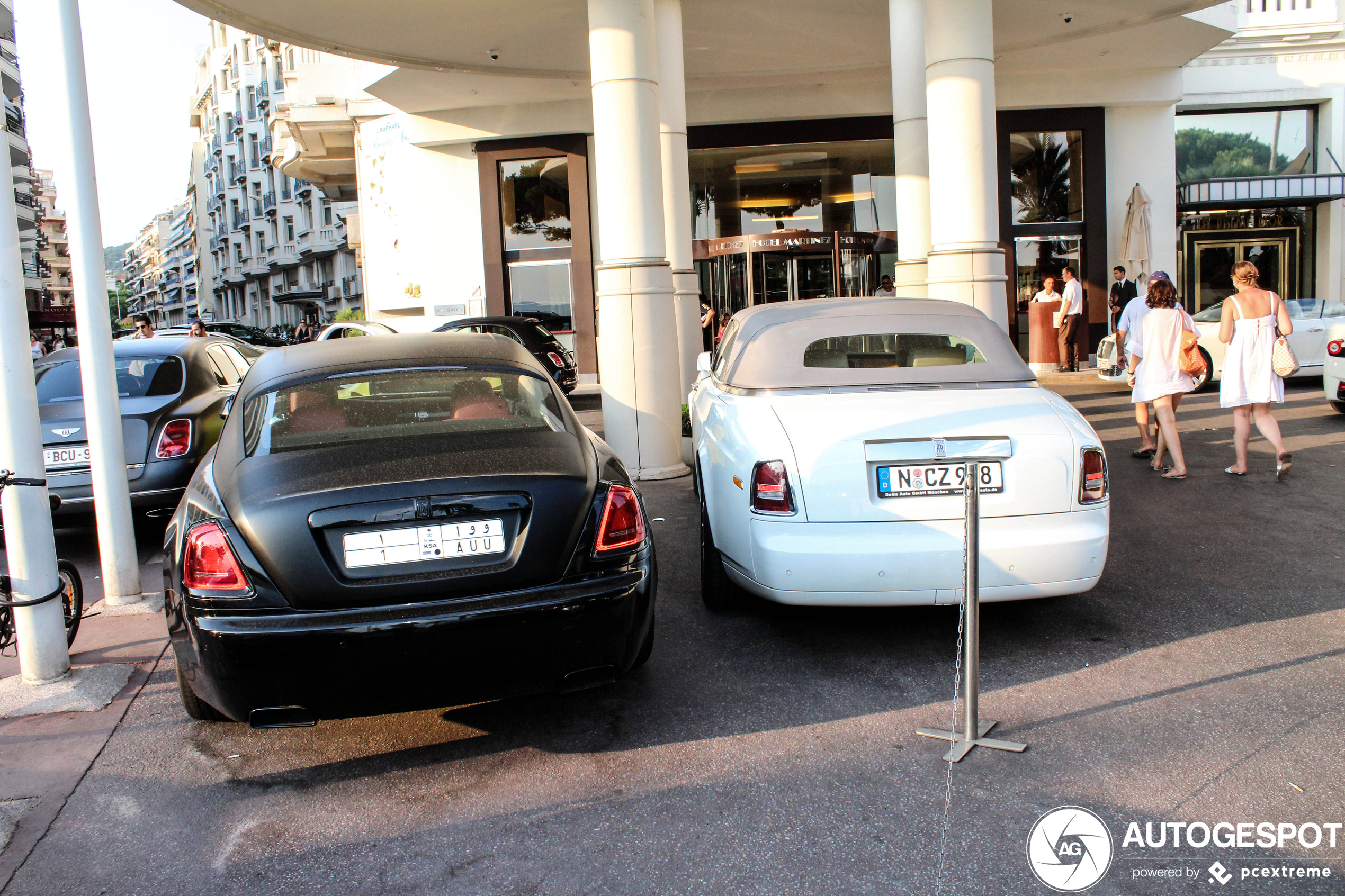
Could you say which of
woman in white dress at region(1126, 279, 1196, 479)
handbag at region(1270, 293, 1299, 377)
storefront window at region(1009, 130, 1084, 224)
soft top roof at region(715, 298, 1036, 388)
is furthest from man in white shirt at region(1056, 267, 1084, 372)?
soft top roof at region(715, 298, 1036, 388)

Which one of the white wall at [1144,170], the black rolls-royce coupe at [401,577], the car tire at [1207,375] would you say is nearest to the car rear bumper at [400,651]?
the black rolls-royce coupe at [401,577]

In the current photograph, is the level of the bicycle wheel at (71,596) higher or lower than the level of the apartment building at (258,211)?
lower

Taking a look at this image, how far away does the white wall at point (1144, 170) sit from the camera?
792 inches

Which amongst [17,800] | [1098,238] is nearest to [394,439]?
[17,800]

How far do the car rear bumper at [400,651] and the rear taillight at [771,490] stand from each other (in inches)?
43.6

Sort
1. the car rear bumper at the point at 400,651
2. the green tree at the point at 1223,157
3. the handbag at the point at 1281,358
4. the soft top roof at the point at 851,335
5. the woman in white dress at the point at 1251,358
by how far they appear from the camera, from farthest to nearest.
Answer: the green tree at the point at 1223,157 < the woman in white dress at the point at 1251,358 < the handbag at the point at 1281,358 < the soft top roof at the point at 851,335 < the car rear bumper at the point at 400,651

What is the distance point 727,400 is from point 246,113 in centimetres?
7497

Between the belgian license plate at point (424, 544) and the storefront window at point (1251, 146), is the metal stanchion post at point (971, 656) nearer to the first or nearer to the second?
the belgian license plate at point (424, 544)

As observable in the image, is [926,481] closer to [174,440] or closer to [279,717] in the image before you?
[279,717]

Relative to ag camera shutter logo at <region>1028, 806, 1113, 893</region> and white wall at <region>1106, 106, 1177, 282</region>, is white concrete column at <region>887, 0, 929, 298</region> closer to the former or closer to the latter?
white wall at <region>1106, 106, 1177, 282</region>

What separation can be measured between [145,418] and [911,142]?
10.4m

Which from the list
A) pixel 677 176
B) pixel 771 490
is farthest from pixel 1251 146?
pixel 771 490

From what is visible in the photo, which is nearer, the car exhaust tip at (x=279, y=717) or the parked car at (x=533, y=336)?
the car exhaust tip at (x=279, y=717)

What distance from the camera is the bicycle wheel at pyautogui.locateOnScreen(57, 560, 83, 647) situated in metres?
4.82
